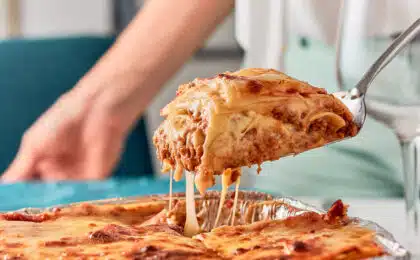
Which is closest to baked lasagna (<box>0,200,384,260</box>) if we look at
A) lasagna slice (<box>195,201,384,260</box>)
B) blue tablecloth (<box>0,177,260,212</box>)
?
lasagna slice (<box>195,201,384,260</box>)

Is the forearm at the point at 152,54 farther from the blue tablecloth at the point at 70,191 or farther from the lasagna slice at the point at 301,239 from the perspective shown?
the lasagna slice at the point at 301,239

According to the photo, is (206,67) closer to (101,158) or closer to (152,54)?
(152,54)

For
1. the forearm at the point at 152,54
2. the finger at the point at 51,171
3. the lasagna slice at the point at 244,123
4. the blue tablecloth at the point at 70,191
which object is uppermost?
the forearm at the point at 152,54

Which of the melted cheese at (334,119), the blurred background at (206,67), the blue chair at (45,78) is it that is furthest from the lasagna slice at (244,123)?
the blue chair at (45,78)

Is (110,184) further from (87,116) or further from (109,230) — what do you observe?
(109,230)

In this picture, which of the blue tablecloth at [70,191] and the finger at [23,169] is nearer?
the blue tablecloth at [70,191]

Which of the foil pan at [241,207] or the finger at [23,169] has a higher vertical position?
the finger at [23,169]

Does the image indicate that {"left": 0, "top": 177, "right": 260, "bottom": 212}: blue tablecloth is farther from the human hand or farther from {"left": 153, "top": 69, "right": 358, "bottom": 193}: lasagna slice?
{"left": 153, "top": 69, "right": 358, "bottom": 193}: lasagna slice
